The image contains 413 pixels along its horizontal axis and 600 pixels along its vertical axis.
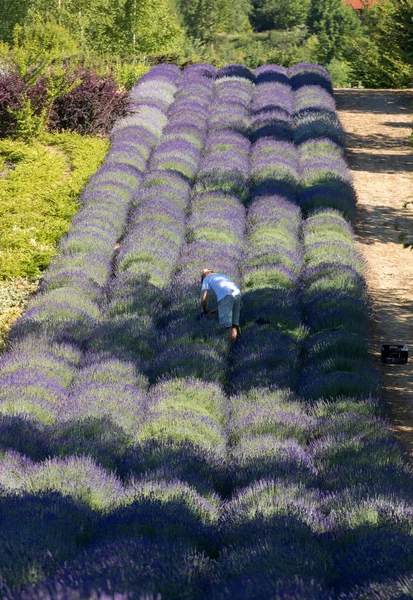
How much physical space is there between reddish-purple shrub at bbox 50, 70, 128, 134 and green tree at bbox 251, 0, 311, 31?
237 feet

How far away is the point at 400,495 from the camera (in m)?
6.34

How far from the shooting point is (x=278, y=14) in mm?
93375

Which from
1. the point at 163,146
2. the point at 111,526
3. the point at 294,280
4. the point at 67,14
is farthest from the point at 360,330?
the point at 67,14

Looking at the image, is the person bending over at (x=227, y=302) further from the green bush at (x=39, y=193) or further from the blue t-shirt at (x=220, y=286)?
the green bush at (x=39, y=193)

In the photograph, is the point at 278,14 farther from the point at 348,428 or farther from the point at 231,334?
the point at 348,428

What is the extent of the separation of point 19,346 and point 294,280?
4.19 metres

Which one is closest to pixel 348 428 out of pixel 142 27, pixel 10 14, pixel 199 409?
pixel 199 409

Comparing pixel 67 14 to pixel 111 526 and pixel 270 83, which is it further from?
pixel 111 526

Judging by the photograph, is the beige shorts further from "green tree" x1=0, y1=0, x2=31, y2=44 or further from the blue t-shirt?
"green tree" x1=0, y1=0, x2=31, y2=44

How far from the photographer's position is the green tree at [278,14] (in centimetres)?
8919

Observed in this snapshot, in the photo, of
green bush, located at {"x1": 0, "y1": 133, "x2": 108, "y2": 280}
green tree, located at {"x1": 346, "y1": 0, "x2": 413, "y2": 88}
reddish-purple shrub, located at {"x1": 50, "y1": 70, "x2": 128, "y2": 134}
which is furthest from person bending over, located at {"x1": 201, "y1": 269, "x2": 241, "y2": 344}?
green tree, located at {"x1": 346, "y1": 0, "x2": 413, "y2": 88}

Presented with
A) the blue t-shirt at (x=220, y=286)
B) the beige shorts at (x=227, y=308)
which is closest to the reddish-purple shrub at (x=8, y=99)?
the blue t-shirt at (x=220, y=286)

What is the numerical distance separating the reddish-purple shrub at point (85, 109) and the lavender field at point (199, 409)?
126 inches

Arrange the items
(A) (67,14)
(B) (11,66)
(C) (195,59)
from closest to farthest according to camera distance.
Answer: (B) (11,66) → (C) (195,59) → (A) (67,14)
